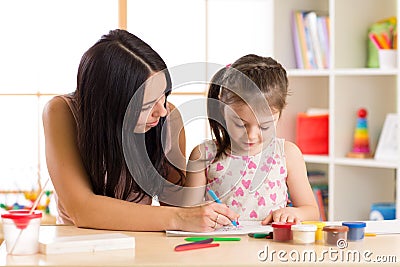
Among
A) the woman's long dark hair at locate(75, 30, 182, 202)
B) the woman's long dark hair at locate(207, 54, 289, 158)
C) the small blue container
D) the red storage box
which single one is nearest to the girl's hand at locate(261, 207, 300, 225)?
the woman's long dark hair at locate(207, 54, 289, 158)

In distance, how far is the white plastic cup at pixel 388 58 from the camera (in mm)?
3477

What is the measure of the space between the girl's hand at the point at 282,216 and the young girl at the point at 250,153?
7cm

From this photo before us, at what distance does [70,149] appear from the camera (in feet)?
6.53

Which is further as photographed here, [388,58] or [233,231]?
[388,58]

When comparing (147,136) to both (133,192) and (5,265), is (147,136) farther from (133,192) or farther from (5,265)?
(5,265)

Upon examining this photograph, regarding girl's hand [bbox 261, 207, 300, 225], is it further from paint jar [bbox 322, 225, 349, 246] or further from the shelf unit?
the shelf unit

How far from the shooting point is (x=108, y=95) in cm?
200

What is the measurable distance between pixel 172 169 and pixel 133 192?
12cm

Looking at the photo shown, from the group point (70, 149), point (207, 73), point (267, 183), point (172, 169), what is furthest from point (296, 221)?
point (207, 73)

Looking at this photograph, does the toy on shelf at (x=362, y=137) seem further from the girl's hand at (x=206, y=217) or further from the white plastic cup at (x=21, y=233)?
the white plastic cup at (x=21, y=233)

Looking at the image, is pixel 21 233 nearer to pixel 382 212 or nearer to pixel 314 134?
pixel 382 212

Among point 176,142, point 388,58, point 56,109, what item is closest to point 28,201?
point 388,58

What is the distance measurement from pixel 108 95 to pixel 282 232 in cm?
60

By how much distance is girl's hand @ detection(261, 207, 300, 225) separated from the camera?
1858 millimetres
